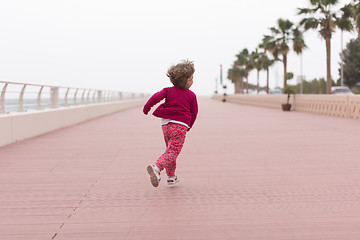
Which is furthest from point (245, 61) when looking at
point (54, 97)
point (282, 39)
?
point (54, 97)

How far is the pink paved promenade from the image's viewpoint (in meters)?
3.73

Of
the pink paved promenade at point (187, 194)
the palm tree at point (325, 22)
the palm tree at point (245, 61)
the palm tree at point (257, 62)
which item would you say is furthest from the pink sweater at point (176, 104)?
the palm tree at point (245, 61)

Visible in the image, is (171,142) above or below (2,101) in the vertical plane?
below

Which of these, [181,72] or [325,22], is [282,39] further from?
[181,72]

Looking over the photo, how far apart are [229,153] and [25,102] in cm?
612

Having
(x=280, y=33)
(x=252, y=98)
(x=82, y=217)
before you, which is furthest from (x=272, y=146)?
(x=280, y=33)

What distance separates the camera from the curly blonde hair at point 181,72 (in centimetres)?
502

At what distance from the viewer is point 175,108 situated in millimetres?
5148

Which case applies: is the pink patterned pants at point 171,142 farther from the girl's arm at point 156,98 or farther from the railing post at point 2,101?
the railing post at point 2,101

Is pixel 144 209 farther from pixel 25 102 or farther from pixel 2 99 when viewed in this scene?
pixel 25 102

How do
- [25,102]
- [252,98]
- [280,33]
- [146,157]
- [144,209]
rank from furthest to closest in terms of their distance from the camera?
1. [280,33]
2. [252,98]
3. [25,102]
4. [146,157]
5. [144,209]

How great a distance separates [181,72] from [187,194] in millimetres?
1314

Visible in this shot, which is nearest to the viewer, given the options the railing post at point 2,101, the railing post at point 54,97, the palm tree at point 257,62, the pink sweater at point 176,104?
the pink sweater at point 176,104

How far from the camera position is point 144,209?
14.5 ft
